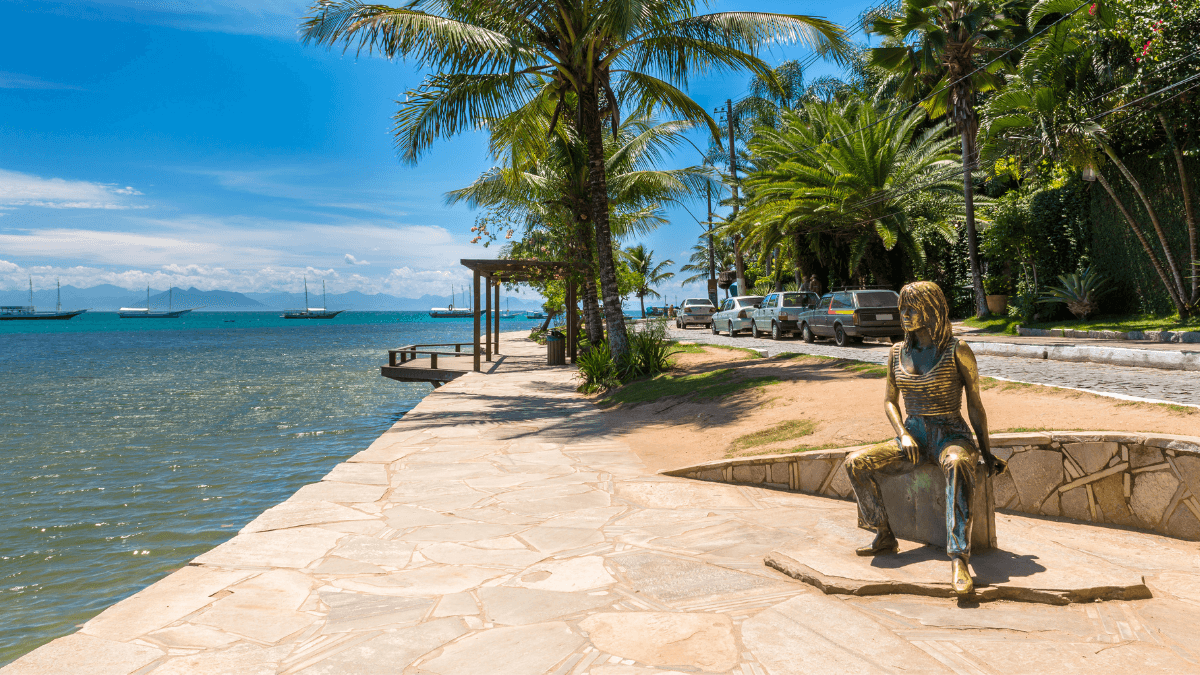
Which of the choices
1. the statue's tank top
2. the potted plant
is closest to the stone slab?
the statue's tank top

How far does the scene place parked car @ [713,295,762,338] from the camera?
27.0 m

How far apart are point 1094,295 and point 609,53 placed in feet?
46.5

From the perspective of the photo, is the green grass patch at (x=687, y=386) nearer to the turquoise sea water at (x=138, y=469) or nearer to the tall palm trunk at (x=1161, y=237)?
the turquoise sea water at (x=138, y=469)

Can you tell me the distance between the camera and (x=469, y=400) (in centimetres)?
1402

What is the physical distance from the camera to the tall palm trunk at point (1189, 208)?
14.9m

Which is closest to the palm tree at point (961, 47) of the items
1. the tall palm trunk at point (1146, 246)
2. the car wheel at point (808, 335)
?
the tall palm trunk at point (1146, 246)

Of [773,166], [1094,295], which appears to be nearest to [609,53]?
[1094,295]

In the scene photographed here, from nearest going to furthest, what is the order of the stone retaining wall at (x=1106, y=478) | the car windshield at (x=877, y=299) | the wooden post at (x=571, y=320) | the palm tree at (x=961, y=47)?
the stone retaining wall at (x=1106, y=478) < the car windshield at (x=877, y=299) < the palm tree at (x=961, y=47) < the wooden post at (x=571, y=320)

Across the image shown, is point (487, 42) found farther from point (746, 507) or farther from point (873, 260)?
point (873, 260)

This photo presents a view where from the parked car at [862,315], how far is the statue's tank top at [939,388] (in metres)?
14.6

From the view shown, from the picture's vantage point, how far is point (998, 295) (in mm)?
23406

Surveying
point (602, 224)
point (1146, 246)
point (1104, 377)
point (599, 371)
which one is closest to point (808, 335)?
point (1146, 246)

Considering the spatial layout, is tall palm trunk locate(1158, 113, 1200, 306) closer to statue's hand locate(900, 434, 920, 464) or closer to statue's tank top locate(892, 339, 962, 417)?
statue's tank top locate(892, 339, 962, 417)

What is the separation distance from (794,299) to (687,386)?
12.8 metres
